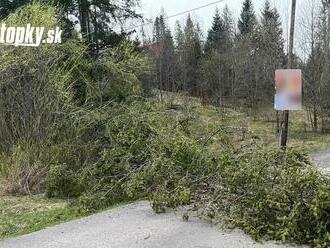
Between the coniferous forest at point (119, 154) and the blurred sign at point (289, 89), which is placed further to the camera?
the blurred sign at point (289, 89)

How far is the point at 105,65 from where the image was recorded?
12914 millimetres

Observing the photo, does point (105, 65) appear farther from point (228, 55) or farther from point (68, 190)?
point (228, 55)

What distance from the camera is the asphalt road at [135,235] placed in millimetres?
5500

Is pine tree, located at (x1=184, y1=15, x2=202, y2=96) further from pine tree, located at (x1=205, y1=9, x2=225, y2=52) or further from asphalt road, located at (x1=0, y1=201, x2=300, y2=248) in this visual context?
asphalt road, located at (x1=0, y1=201, x2=300, y2=248)

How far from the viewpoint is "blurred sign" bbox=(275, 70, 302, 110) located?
1173 centimetres

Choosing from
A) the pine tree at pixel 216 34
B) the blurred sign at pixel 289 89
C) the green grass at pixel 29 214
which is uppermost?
the pine tree at pixel 216 34

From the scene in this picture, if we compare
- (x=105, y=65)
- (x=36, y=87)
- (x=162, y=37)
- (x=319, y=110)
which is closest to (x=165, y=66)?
(x=162, y=37)

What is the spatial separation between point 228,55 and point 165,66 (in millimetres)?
4764

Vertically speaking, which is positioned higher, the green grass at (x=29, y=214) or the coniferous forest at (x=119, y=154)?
the coniferous forest at (x=119, y=154)

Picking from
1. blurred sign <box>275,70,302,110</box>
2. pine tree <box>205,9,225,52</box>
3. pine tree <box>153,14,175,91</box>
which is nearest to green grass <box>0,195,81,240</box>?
blurred sign <box>275,70,302,110</box>

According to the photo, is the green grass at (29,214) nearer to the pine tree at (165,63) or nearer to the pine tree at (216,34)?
the pine tree at (165,63)

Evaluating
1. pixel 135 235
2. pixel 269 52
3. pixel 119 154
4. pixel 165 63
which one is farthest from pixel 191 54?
pixel 135 235

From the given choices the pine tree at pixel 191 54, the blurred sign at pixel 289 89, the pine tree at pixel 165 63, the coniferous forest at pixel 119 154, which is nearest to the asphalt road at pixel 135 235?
the coniferous forest at pixel 119 154

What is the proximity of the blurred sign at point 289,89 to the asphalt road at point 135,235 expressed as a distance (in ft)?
20.0
